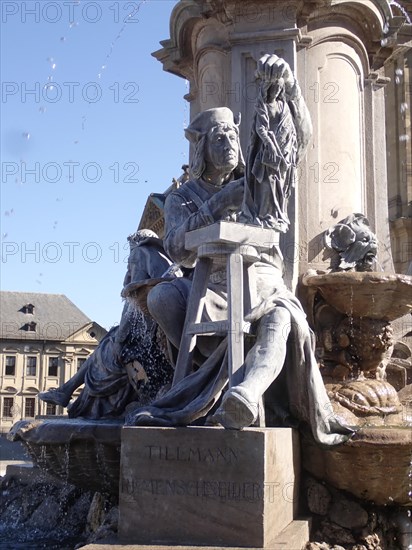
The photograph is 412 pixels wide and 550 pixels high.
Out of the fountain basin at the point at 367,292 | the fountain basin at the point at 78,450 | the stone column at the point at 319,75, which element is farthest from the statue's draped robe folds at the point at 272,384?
the stone column at the point at 319,75

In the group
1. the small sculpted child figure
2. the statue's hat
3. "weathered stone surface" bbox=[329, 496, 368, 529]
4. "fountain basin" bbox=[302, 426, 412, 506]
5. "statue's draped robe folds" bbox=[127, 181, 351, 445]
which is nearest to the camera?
"statue's draped robe folds" bbox=[127, 181, 351, 445]

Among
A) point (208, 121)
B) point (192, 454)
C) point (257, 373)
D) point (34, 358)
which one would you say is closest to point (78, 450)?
point (192, 454)

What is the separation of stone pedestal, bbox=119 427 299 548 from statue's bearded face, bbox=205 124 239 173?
216cm

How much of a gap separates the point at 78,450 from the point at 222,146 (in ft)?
7.62

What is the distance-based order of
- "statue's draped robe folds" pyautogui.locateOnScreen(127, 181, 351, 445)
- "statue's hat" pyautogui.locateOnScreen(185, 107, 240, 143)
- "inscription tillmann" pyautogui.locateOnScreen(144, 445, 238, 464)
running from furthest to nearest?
"statue's hat" pyautogui.locateOnScreen(185, 107, 240, 143) → "statue's draped robe folds" pyautogui.locateOnScreen(127, 181, 351, 445) → "inscription tillmann" pyautogui.locateOnScreen(144, 445, 238, 464)

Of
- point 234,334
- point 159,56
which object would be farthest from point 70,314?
point 234,334

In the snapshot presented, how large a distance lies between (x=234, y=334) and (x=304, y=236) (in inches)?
125

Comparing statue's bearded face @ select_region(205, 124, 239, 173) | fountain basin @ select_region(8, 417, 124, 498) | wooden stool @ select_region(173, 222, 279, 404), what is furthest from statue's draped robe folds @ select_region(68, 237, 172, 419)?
wooden stool @ select_region(173, 222, 279, 404)

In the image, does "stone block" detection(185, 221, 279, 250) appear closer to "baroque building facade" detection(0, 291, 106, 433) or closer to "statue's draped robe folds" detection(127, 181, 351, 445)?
"statue's draped robe folds" detection(127, 181, 351, 445)

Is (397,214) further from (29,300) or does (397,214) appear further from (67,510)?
(29,300)

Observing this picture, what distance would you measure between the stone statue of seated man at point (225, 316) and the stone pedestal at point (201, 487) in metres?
0.15

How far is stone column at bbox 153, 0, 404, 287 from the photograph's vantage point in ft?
25.4

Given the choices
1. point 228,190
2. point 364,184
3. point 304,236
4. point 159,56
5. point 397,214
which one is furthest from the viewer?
point 397,214

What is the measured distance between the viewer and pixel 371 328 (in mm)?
6891
